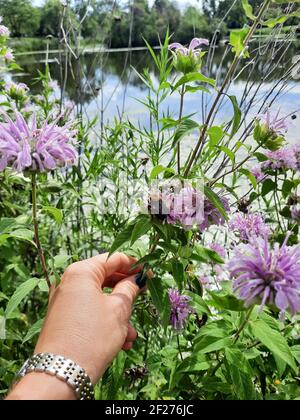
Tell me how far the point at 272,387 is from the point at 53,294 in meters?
0.57

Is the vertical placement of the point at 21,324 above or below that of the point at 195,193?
below

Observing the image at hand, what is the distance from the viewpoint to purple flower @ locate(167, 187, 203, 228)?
64 centimetres

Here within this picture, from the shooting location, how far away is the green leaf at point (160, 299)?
2.15 feet

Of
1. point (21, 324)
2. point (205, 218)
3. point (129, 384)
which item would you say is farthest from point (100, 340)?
point (21, 324)

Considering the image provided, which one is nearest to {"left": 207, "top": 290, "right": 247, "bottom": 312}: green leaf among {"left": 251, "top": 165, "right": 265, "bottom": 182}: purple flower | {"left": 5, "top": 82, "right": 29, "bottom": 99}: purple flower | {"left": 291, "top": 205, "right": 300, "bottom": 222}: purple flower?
{"left": 291, "top": 205, "right": 300, "bottom": 222}: purple flower

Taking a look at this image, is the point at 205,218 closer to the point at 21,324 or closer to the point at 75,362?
the point at 75,362

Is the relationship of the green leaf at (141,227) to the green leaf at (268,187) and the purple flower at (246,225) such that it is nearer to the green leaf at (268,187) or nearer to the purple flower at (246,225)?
the purple flower at (246,225)

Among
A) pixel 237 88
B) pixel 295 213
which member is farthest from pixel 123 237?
pixel 237 88

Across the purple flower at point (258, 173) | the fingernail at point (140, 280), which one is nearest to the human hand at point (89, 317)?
the fingernail at point (140, 280)

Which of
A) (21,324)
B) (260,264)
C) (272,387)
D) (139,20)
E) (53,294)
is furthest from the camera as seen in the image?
(139,20)

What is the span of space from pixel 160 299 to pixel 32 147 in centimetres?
A: 31

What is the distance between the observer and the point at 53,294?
69 centimetres

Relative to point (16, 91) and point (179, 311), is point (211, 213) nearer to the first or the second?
point (179, 311)
